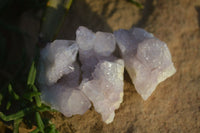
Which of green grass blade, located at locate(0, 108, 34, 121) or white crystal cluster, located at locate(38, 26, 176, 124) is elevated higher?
white crystal cluster, located at locate(38, 26, 176, 124)

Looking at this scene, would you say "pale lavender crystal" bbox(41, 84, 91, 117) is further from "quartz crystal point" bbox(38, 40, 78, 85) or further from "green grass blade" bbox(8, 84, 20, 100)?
"green grass blade" bbox(8, 84, 20, 100)

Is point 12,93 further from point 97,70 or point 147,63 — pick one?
point 147,63

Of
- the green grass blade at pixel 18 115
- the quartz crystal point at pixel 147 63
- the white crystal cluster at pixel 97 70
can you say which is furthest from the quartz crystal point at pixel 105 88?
the green grass blade at pixel 18 115

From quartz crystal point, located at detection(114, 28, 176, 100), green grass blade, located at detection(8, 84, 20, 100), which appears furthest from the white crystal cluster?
green grass blade, located at detection(8, 84, 20, 100)

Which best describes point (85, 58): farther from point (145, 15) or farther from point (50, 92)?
point (145, 15)

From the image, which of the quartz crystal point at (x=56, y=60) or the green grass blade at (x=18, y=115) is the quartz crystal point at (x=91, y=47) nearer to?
the quartz crystal point at (x=56, y=60)

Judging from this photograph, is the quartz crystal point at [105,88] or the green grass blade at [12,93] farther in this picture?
the green grass blade at [12,93]

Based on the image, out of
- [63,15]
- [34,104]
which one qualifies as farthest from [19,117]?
[63,15]
